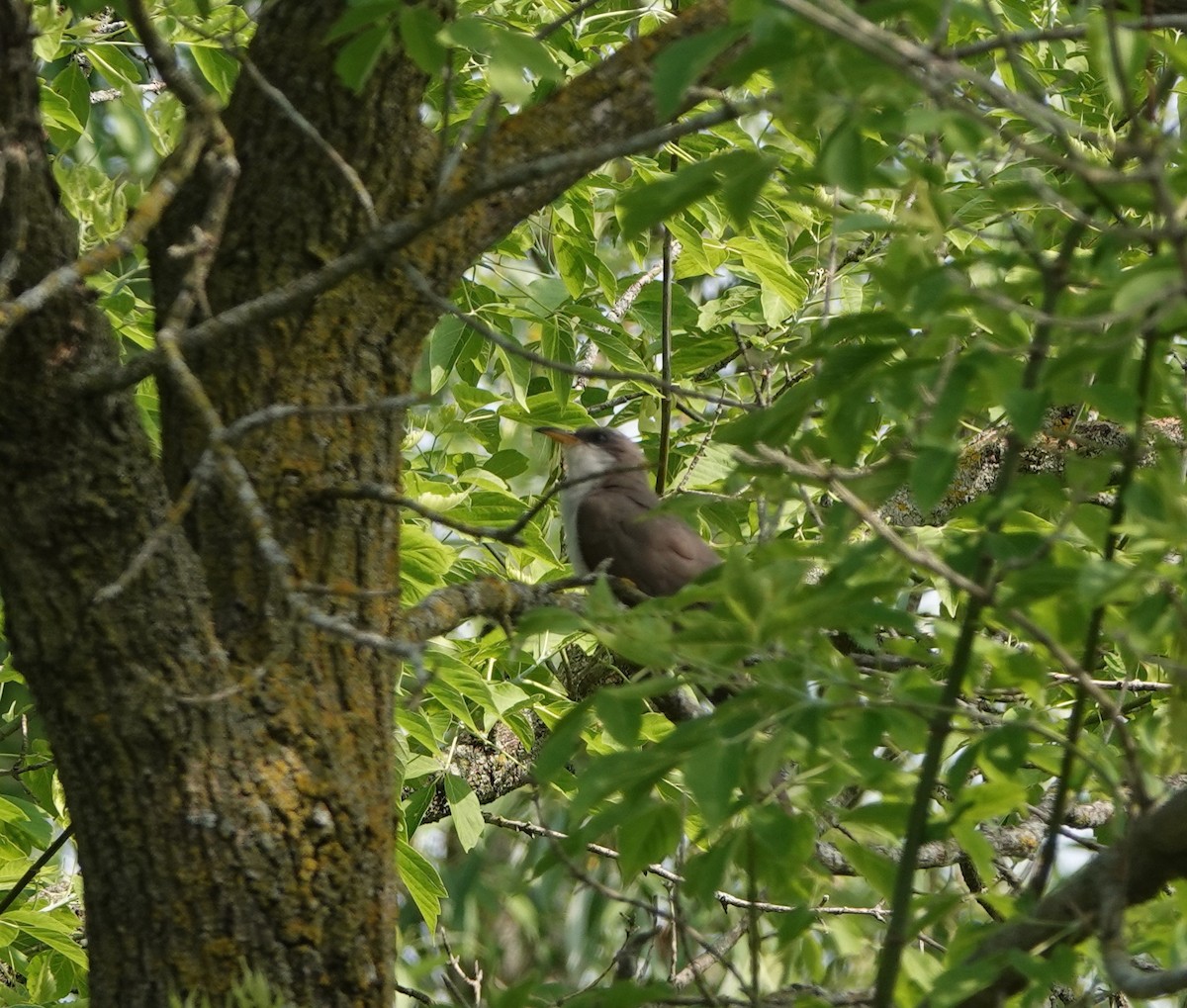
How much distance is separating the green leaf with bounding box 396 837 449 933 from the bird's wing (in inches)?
91.3

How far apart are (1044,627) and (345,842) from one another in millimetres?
1182

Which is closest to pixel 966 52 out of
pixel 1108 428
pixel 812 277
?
pixel 1108 428

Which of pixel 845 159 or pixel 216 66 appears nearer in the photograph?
pixel 845 159

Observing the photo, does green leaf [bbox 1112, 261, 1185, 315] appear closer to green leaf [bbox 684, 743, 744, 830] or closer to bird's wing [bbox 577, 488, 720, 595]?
green leaf [bbox 684, 743, 744, 830]

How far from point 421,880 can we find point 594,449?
8.84 feet

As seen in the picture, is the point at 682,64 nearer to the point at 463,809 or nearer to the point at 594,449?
the point at 463,809

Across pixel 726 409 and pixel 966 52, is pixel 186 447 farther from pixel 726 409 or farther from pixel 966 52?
pixel 726 409

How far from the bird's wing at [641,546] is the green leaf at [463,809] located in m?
1.88

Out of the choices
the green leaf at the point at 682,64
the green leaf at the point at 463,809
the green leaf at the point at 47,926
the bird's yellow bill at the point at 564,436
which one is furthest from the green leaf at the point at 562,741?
the bird's yellow bill at the point at 564,436

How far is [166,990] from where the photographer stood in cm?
227

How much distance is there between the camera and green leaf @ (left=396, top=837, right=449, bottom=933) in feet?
12.9

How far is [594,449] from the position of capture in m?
6.29

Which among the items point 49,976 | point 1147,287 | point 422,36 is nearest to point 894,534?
point 1147,287

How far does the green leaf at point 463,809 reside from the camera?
13.9 ft
